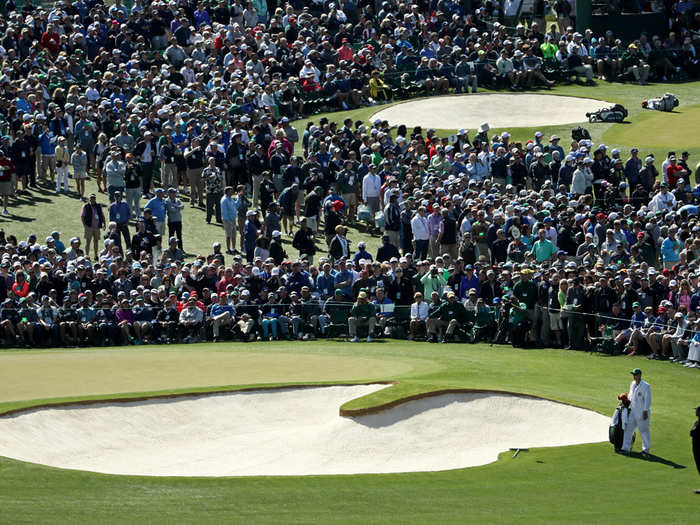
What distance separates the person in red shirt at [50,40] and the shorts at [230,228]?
1397 cm

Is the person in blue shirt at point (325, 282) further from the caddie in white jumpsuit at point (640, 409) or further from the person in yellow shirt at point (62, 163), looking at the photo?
the caddie in white jumpsuit at point (640, 409)

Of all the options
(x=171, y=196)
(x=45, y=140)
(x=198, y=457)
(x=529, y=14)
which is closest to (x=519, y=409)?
(x=198, y=457)

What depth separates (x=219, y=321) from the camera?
1258 inches

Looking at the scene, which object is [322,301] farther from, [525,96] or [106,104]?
[525,96]

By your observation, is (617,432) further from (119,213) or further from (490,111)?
(490,111)

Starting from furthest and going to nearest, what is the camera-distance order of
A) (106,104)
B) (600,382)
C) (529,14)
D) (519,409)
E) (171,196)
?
(529,14), (106,104), (171,196), (600,382), (519,409)

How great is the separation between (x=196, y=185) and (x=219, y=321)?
9525mm

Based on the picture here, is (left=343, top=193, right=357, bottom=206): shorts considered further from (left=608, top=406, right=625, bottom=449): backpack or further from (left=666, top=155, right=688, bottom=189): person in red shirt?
(left=608, top=406, right=625, bottom=449): backpack

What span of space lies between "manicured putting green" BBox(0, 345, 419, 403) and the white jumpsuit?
6.45 metres

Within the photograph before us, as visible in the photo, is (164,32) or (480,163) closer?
(480,163)

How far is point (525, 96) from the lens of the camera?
1988 inches

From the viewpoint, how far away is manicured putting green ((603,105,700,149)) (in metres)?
43.7

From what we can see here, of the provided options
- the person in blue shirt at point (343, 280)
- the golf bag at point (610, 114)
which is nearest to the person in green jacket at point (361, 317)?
the person in blue shirt at point (343, 280)

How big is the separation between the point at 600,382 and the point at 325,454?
22.9 ft
